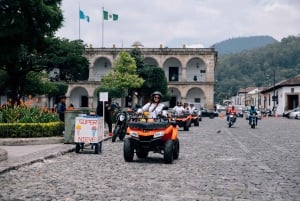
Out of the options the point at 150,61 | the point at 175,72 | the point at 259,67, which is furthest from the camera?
the point at 259,67

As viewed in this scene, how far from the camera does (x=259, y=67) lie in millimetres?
111688

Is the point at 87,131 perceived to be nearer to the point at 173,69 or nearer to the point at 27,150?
the point at 27,150

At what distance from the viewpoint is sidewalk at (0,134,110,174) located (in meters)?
9.69

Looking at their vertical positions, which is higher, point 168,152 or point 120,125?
point 120,125

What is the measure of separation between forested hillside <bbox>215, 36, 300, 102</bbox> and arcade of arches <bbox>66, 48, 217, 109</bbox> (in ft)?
125

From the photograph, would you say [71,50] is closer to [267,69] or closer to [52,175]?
[52,175]

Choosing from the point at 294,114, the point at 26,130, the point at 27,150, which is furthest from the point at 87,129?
the point at 294,114

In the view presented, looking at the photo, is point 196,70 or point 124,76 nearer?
point 124,76

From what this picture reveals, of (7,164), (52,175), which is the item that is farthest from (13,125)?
(52,175)

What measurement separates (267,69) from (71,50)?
79.6m

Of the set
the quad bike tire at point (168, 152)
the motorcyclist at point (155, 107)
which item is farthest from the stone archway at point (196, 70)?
the quad bike tire at point (168, 152)

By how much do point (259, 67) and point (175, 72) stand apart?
53.4 meters

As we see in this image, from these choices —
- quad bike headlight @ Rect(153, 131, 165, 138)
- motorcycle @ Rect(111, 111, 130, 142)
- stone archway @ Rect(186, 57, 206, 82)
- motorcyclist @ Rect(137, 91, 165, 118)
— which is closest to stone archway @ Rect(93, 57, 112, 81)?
stone archway @ Rect(186, 57, 206, 82)

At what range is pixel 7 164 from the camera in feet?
30.5
